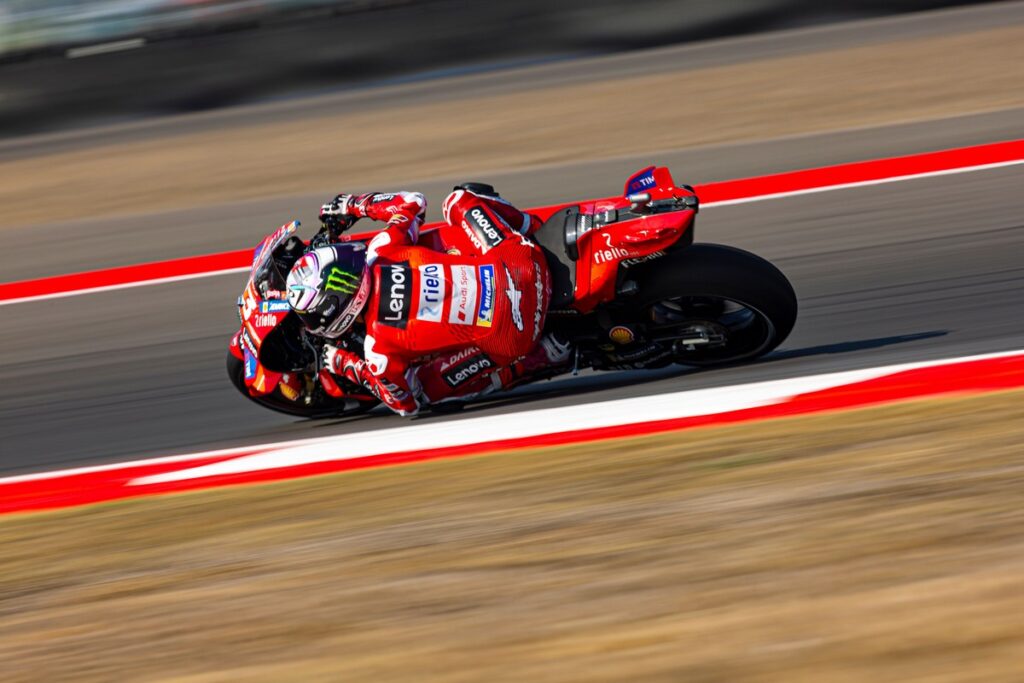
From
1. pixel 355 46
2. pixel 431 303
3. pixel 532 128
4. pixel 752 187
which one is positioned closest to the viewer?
pixel 431 303

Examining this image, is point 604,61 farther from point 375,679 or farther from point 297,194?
point 375,679

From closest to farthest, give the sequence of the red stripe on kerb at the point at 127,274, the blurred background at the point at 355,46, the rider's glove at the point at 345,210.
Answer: the rider's glove at the point at 345,210
the red stripe on kerb at the point at 127,274
the blurred background at the point at 355,46

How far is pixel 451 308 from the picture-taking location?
5.84 meters

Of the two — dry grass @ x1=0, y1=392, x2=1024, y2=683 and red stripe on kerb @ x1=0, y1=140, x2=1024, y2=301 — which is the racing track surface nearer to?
red stripe on kerb @ x1=0, y1=140, x2=1024, y2=301

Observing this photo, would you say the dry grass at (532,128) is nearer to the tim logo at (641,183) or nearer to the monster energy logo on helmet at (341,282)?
the tim logo at (641,183)

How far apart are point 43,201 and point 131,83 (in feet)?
10.4

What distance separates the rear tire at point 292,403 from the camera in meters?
6.39

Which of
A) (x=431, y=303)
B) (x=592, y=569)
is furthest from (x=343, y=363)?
(x=592, y=569)

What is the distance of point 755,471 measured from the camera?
4711 millimetres

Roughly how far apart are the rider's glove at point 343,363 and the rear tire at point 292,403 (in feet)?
1.07

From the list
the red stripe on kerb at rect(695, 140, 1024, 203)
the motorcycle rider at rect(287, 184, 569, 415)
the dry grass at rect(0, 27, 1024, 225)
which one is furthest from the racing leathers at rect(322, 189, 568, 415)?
the dry grass at rect(0, 27, 1024, 225)

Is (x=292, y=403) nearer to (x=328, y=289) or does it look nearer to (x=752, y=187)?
(x=328, y=289)

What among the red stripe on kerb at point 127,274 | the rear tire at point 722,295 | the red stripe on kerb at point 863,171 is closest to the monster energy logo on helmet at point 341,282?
the rear tire at point 722,295

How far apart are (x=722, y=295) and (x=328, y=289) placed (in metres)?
1.88
